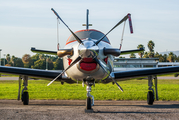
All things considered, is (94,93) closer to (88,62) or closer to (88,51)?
(88,62)

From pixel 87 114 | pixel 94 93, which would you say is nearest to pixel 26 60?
pixel 94 93

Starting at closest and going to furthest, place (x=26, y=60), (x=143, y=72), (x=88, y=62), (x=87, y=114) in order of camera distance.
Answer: (x=87, y=114) → (x=88, y=62) → (x=143, y=72) → (x=26, y=60)

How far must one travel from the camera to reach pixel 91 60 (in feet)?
24.8

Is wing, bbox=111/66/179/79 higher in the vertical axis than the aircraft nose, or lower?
lower

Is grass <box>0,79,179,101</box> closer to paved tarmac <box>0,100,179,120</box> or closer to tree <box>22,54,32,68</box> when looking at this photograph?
paved tarmac <box>0,100,179,120</box>

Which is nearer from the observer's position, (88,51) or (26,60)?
(88,51)

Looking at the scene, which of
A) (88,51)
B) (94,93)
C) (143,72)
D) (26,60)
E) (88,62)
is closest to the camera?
(88,51)

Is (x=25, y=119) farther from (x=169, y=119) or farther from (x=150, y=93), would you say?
(x=150, y=93)

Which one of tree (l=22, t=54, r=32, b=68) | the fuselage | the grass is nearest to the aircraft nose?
the fuselage

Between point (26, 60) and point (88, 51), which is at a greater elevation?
point (26, 60)

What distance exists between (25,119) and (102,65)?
313 cm

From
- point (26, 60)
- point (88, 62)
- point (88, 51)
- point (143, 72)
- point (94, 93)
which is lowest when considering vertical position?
point (94, 93)

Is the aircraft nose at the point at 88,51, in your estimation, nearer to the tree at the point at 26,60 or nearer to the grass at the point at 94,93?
the grass at the point at 94,93

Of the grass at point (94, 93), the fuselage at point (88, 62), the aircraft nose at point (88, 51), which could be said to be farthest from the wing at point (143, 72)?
the aircraft nose at point (88, 51)
